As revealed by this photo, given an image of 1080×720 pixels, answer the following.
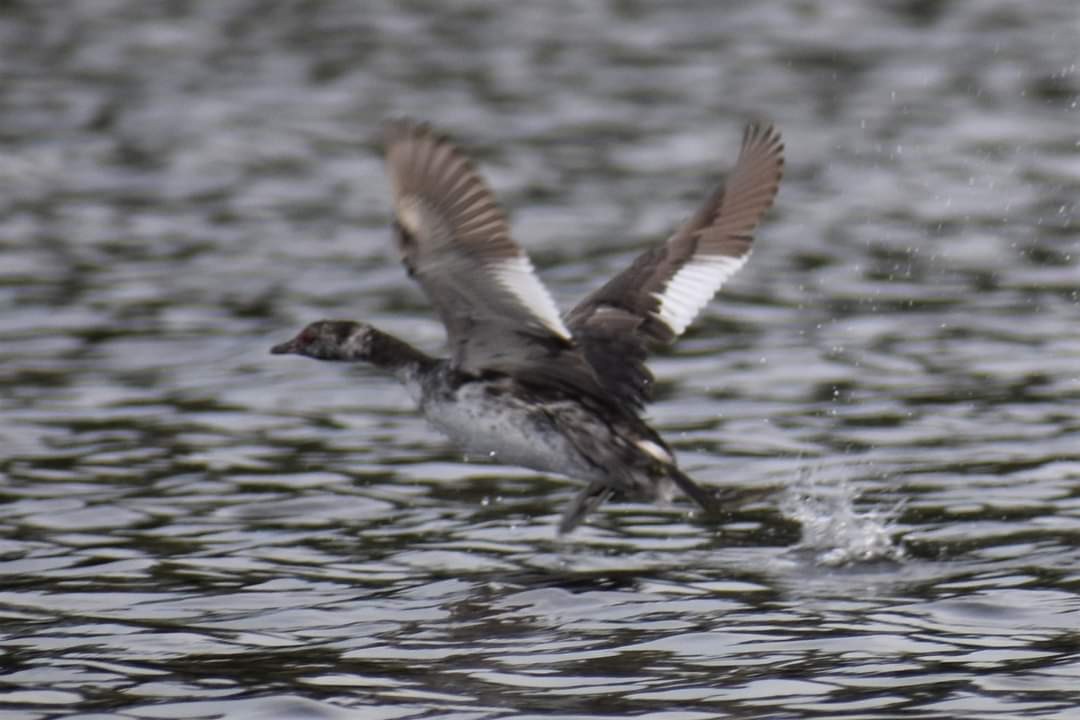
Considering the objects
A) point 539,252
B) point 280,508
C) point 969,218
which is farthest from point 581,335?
point 969,218

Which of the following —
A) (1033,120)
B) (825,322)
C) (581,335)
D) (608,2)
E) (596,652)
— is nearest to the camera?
(596,652)

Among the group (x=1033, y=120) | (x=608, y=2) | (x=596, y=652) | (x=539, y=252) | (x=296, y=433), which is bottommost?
(x=596, y=652)

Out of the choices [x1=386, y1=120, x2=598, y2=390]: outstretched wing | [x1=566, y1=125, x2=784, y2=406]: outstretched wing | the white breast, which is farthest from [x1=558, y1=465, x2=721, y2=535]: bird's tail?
[x1=386, y1=120, x2=598, y2=390]: outstretched wing

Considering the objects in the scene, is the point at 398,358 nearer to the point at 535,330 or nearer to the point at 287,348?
the point at 287,348

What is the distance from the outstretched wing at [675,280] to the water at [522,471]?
793mm

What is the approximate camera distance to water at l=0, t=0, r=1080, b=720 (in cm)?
650

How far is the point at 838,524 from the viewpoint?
8.16 meters

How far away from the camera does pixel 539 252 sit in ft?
45.5

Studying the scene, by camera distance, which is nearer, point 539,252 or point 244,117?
point 539,252

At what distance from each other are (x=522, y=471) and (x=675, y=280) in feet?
5.12

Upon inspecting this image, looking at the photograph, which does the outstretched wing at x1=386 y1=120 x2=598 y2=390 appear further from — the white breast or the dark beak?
the dark beak

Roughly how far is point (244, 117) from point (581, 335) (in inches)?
437

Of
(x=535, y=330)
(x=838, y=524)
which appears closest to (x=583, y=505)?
(x=535, y=330)

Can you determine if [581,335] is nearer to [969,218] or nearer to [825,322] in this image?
[825,322]
